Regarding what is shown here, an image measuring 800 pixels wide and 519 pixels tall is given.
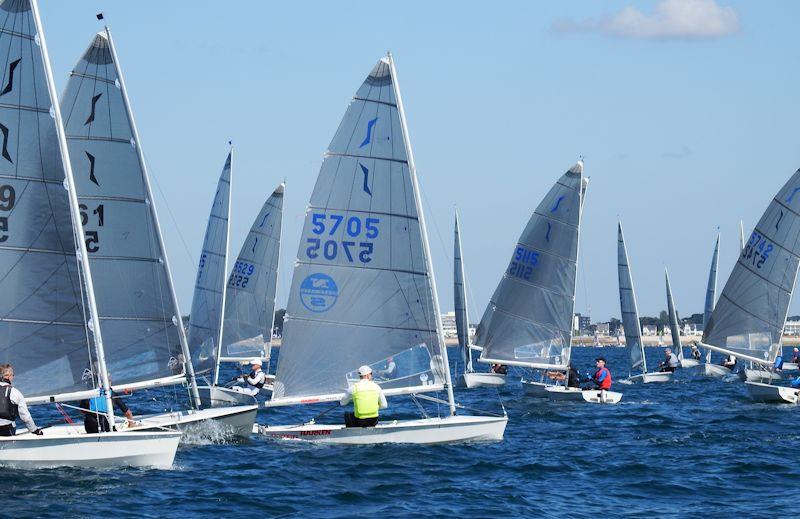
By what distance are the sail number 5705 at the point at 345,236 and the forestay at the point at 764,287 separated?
15650mm

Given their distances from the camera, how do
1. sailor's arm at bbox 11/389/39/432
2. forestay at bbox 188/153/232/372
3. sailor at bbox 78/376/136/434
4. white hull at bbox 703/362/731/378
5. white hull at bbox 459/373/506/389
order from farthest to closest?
white hull at bbox 703/362/731/378
white hull at bbox 459/373/506/389
forestay at bbox 188/153/232/372
sailor at bbox 78/376/136/434
sailor's arm at bbox 11/389/39/432

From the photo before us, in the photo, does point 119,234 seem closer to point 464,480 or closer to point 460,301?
point 464,480

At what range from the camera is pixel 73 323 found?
19.4m

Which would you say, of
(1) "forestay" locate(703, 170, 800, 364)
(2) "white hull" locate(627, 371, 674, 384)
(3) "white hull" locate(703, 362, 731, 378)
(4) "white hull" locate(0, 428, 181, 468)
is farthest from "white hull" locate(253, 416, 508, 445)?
(3) "white hull" locate(703, 362, 731, 378)

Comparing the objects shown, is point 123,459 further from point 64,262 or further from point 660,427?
point 660,427

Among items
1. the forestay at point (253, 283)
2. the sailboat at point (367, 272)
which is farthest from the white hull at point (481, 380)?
the sailboat at point (367, 272)

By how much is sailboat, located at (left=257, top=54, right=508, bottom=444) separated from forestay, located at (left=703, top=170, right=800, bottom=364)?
14.4 m

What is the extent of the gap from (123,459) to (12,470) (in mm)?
1584

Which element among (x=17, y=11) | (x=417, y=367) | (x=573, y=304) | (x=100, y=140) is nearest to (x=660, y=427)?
(x=417, y=367)

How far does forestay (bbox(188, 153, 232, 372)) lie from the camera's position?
121ft

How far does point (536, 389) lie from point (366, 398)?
15388mm

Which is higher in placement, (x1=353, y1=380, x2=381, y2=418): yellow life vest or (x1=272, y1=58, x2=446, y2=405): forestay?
(x1=272, y1=58, x2=446, y2=405): forestay

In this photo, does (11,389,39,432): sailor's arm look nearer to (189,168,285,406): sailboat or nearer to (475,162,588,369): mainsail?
(189,168,285,406): sailboat

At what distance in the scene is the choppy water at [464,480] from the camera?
16656mm
